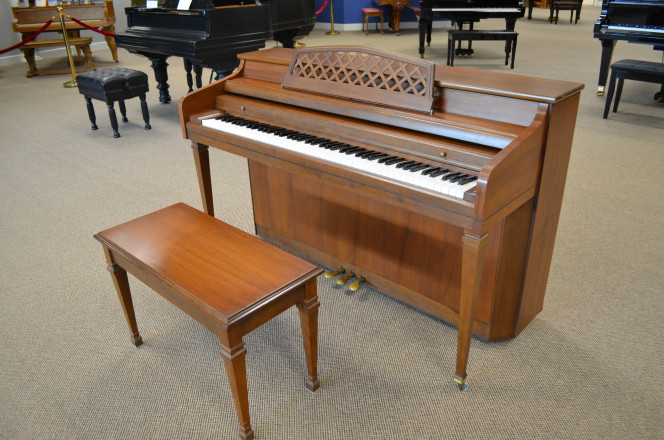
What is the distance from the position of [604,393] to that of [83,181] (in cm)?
359

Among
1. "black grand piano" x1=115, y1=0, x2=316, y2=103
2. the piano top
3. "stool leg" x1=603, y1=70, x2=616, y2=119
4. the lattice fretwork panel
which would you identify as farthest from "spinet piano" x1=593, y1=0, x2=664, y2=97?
the lattice fretwork panel

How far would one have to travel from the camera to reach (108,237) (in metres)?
1.93

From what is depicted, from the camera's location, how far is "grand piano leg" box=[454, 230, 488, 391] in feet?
5.35

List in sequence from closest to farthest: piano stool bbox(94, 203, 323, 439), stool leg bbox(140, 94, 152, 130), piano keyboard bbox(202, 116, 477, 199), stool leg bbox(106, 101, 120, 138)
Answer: piano stool bbox(94, 203, 323, 439) → piano keyboard bbox(202, 116, 477, 199) → stool leg bbox(106, 101, 120, 138) → stool leg bbox(140, 94, 152, 130)

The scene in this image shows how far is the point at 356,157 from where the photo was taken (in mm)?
1934

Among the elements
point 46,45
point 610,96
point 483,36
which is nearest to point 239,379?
point 610,96

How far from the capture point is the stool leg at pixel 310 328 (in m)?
1.74

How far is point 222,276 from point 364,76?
103cm

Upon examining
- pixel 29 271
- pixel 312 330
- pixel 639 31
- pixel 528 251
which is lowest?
pixel 29 271

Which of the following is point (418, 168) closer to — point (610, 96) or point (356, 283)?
point (356, 283)

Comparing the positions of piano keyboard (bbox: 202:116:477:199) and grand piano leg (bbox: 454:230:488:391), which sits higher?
piano keyboard (bbox: 202:116:477:199)

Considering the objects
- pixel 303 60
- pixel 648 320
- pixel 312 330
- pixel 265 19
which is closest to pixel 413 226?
pixel 312 330

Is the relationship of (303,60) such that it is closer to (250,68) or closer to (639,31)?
(250,68)

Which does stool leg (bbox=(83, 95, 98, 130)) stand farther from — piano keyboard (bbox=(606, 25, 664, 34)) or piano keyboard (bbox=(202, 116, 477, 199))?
piano keyboard (bbox=(606, 25, 664, 34))
